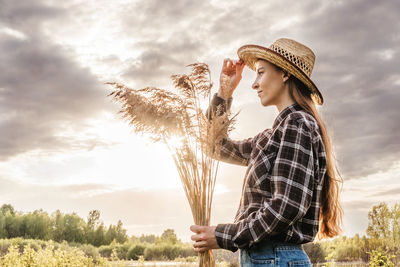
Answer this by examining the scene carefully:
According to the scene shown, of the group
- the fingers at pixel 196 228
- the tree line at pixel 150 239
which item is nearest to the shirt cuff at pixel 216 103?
the fingers at pixel 196 228

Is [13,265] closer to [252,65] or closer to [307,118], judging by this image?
[252,65]

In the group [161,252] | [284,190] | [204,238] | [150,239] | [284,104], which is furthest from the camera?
[150,239]

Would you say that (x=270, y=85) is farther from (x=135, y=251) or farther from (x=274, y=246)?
(x=135, y=251)

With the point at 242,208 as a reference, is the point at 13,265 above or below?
below

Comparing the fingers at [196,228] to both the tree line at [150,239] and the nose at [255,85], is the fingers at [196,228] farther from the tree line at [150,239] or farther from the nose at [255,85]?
the tree line at [150,239]

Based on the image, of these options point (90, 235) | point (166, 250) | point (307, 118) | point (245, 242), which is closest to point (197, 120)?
point (307, 118)

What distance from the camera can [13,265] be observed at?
482cm

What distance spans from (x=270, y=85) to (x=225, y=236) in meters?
0.88

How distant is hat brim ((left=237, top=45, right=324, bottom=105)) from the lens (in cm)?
217

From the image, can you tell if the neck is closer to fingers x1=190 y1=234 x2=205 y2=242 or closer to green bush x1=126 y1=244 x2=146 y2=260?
fingers x1=190 y1=234 x2=205 y2=242

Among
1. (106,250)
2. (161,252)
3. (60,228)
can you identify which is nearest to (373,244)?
(161,252)

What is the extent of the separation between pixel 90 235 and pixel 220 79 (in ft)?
34.5

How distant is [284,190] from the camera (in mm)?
1803

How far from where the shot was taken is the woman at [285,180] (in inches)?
71.2
